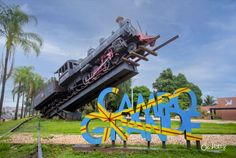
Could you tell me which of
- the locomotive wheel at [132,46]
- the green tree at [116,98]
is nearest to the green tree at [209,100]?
the green tree at [116,98]

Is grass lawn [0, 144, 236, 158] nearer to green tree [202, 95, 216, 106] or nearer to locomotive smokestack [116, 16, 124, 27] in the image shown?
locomotive smokestack [116, 16, 124, 27]

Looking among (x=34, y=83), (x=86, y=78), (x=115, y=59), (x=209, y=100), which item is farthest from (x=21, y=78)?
(x=209, y=100)

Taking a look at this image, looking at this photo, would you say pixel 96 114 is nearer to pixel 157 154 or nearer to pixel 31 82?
pixel 157 154

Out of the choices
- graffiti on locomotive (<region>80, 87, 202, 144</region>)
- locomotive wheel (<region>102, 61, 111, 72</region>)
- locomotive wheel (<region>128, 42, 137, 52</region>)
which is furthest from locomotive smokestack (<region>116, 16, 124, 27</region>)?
graffiti on locomotive (<region>80, 87, 202, 144</region>)

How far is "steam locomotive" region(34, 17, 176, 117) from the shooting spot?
534 inches

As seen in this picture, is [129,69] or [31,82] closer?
[129,69]

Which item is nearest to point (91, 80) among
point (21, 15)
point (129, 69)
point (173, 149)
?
point (129, 69)

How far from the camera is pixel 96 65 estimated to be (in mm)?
16641

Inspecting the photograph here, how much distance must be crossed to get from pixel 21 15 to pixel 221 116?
108 feet

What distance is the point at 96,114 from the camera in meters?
6.72

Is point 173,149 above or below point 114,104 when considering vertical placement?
below

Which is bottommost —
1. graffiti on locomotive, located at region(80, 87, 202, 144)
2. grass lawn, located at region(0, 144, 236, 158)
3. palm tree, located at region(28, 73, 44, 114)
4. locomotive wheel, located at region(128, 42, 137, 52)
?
grass lawn, located at region(0, 144, 236, 158)

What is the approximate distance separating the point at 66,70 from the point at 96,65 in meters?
4.11

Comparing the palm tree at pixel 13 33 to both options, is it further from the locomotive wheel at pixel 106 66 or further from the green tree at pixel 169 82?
the green tree at pixel 169 82
